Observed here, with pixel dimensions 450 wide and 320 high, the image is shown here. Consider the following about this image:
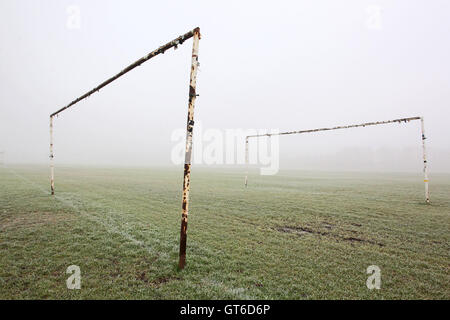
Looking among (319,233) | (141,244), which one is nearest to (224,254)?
(141,244)

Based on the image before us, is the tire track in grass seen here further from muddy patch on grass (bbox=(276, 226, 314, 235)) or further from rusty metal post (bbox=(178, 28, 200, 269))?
muddy patch on grass (bbox=(276, 226, 314, 235))

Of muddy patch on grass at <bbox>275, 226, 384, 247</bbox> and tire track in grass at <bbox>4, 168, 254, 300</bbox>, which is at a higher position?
tire track in grass at <bbox>4, 168, 254, 300</bbox>

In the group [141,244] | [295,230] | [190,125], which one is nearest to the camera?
[190,125]

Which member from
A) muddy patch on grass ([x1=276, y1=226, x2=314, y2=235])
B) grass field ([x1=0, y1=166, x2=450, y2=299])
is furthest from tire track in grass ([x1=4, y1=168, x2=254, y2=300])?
muddy patch on grass ([x1=276, y1=226, x2=314, y2=235])

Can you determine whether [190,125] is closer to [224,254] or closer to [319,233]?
[224,254]

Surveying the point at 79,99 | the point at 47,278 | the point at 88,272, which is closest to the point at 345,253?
the point at 88,272

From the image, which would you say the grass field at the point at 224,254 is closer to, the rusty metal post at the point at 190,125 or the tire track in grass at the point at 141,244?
the tire track in grass at the point at 141,244

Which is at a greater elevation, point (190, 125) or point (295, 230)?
point (190, 125)

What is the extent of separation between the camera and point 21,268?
393 centimetres

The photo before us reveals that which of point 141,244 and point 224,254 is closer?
point 224,254

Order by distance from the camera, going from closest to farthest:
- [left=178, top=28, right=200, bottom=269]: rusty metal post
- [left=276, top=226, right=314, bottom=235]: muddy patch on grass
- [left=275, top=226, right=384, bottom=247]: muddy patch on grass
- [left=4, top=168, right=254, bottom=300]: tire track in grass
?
[left=4, top=168, right=254, bottom=300]: tire track in grass, [left=178, top=28, right=200, bottom=269]: rusty metal post, [left=275, top=226, right=384, bottom=247]: muddy patch on grass, [left=276, top=226, right=314, bottom=235]: muddy patch on grass
